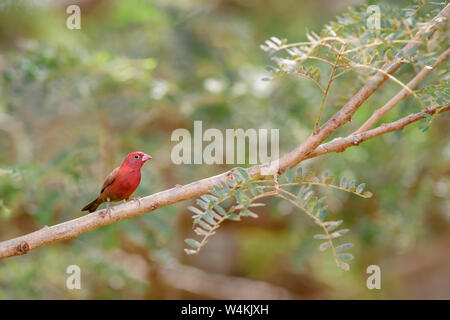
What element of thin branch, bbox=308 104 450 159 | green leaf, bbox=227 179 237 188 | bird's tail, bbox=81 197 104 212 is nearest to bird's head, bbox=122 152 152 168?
bird's tail, bbox=81 197 104 212

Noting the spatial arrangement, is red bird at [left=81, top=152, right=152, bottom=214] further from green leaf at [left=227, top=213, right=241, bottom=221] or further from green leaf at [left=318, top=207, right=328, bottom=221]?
green leaf at [left=318, top=207, right=328, bottom=221]

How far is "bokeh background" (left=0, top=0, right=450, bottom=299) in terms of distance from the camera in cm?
378

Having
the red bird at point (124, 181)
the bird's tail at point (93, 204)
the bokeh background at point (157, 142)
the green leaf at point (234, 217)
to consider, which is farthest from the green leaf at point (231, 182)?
the bird's tail at point (93, 204)

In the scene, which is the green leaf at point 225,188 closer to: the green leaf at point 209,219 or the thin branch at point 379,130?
the green leaf at point 209,219

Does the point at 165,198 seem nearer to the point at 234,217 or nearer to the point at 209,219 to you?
the point at 209,219

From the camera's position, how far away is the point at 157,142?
4.46 metres

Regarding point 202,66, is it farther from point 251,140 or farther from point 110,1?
point 110,1

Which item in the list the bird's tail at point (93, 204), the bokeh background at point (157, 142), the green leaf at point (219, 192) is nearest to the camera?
the green leaf at point (219, 192)

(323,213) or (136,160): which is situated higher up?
(136,160)

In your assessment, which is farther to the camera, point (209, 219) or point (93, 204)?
point (93, 204)

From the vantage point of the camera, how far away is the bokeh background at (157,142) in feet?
12.4

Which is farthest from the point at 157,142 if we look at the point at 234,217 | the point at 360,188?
the point at 360,188
